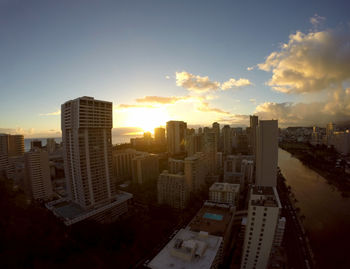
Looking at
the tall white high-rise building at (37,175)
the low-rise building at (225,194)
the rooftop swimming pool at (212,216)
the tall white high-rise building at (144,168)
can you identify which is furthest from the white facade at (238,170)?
the tall white high-rise building at (37,175)

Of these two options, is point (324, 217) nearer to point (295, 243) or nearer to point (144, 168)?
point (295, 243)

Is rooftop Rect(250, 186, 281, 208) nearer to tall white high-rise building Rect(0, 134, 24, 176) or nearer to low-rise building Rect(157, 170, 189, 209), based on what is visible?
low-rise building Rect(157, 170, 189, 209)

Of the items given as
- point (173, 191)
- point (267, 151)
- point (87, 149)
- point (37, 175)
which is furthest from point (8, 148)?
point (267, 151)

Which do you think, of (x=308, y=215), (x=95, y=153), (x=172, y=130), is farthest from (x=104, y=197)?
(x=172, y=130)

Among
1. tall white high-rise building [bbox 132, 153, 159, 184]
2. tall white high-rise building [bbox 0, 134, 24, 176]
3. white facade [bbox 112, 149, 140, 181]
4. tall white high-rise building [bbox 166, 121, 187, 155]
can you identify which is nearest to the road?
tall white high-rise building [bbox 132, 153, 159, 184]

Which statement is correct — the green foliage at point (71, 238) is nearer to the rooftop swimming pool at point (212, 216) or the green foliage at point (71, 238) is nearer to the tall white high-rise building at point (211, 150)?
the rooftop swimming pool at point (212, 216)

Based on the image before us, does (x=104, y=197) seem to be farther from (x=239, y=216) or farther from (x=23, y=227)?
(x=239, y=216)
